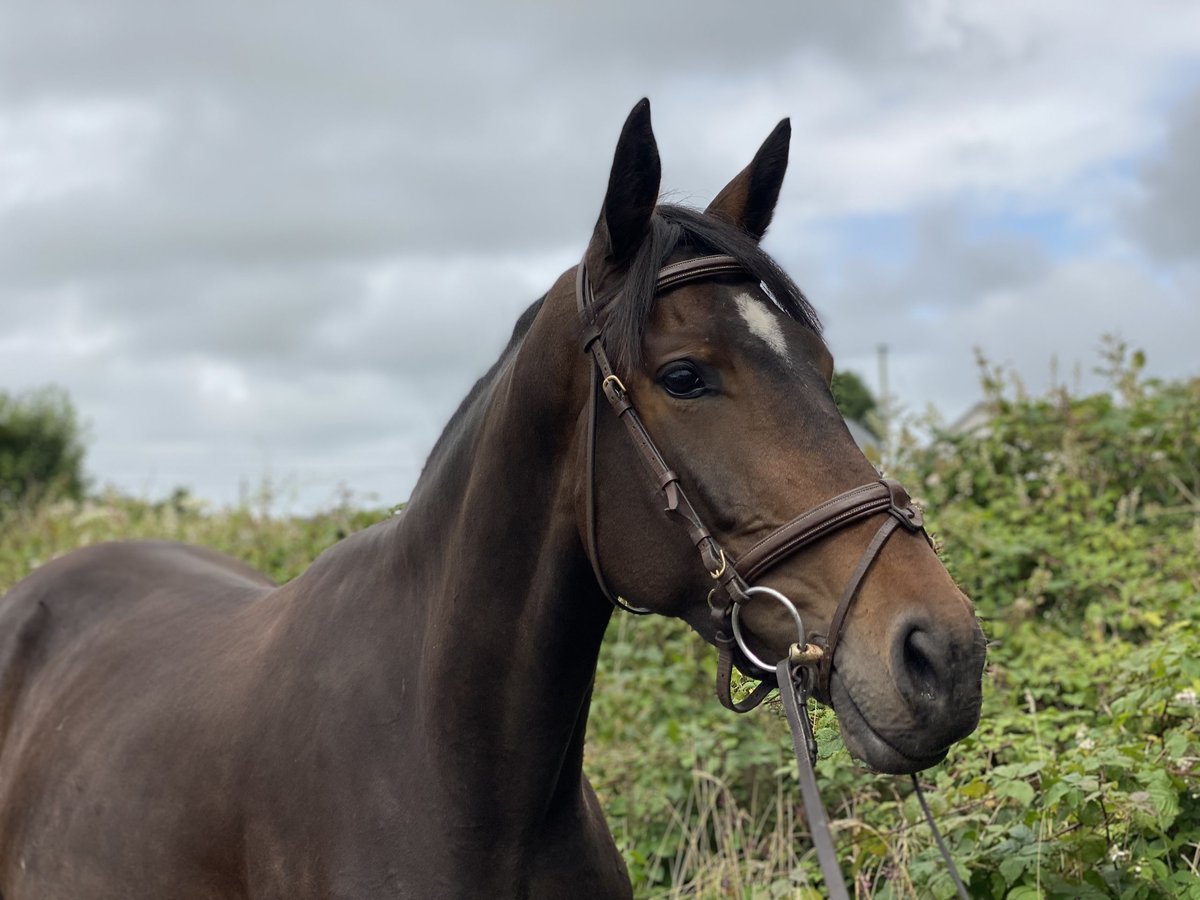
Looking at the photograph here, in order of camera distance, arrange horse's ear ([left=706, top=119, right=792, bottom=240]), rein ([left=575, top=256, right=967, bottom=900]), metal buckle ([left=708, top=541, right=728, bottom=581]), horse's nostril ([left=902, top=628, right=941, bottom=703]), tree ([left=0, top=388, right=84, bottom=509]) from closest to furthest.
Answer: horse's nostril ([left=902, top=628, right=941, bottom=703]), rein ([left=575, top=256, right=967, bottom=900]), metal buckle ([left=708, top=541, right=728, bottom=581]), horse's ear ([left=706, top=119, right=792, bottom=240]), tree ([left=0, top=388, right=84, bottom=509])

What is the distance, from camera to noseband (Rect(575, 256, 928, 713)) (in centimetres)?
201

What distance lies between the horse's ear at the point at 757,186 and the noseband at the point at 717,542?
1.32 feet

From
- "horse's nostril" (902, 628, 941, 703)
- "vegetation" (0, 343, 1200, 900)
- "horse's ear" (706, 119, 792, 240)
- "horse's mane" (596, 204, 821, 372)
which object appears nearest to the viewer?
"horse's nostril" (902, 628, 941, 703)

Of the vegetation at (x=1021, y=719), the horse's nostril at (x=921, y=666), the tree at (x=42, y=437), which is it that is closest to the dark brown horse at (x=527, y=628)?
the horse's nostril at (x=921, y=666)

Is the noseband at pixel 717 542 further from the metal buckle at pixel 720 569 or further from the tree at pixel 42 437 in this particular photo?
the tree at pixel 42 437

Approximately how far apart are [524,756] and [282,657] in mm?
735

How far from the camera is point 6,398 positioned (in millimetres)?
25016

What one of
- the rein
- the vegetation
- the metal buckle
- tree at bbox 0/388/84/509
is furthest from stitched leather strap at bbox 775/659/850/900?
tree at bbox 0/388/84/509

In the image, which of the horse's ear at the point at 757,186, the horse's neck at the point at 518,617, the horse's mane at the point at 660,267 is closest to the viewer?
the horse's mane at the point at 660,267

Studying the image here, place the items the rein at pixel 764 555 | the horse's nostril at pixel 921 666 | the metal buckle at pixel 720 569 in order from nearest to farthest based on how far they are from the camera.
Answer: the horse's nostril at pixel 921 666 < the rein at pixel 764 555 < the metal buckle at pixel 720 569

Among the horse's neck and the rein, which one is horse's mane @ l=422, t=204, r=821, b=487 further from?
the horse's neck

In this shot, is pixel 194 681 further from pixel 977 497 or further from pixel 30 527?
pixel 30 527

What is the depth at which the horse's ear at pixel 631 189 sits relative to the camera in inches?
90.5

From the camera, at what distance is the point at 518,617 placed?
254 cm
